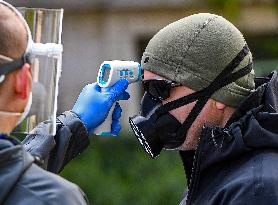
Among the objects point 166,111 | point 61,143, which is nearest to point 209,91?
point 166,111

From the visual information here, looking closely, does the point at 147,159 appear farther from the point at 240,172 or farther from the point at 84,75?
the point at 240,172

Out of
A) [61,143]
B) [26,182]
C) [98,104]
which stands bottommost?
[61,143]

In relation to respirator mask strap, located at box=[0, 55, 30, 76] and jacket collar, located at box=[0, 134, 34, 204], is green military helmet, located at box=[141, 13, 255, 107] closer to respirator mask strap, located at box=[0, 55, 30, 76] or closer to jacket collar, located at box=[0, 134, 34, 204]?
respirator mask strap, located at box=[0, 55, 30, 76]

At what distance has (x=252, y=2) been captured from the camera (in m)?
12.8

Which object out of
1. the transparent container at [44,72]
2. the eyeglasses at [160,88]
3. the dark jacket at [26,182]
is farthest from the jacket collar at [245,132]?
the dark jacket at [26,182]

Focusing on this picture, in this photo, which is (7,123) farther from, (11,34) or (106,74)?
(106,74)

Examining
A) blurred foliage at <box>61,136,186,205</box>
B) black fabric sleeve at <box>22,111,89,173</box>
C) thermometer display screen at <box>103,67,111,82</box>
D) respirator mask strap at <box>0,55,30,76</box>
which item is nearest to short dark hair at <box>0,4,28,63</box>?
respirator mask strap at <box>0,55,30,76</box>

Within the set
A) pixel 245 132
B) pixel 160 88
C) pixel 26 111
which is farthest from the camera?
pixel 160 88

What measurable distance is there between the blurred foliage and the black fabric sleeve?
512 centimetres

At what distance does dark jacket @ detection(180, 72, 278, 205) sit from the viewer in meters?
3.89

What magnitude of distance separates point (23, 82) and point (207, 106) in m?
1.22

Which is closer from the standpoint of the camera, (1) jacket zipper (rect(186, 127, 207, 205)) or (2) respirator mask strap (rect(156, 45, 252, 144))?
(1) jacket zipper (rect(186, 127, 207, 205))

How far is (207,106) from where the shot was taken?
4246mm

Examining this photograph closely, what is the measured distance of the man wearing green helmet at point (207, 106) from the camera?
406cm
